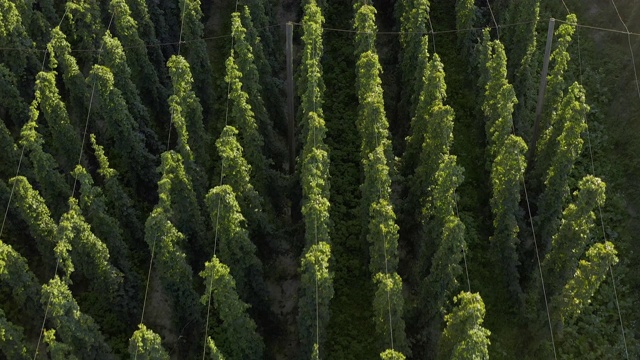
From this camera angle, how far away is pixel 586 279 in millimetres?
12094

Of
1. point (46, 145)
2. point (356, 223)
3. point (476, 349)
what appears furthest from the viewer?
point (46, 145)

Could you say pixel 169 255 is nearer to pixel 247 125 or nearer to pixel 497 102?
pixel 247 125

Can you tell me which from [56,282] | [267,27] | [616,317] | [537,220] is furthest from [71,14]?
[616,317]

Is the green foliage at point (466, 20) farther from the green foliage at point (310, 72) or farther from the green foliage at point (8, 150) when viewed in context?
the green foliage at point (8, 150)

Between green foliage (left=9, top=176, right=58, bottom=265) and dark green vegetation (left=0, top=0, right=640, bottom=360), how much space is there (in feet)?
0.14

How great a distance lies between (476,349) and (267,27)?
38.3 feet

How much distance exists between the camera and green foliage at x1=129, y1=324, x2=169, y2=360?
34.8ft

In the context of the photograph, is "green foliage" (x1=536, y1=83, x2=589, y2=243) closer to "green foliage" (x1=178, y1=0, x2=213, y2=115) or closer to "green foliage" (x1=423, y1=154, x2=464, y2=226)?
"green foliage" (x1=423, y1=154, x2=464, y2=226)

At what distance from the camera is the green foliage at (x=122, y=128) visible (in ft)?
48.7

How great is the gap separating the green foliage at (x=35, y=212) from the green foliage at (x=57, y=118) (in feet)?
6.95

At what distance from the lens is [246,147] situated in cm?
1474

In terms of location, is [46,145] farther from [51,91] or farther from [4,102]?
[51,91]

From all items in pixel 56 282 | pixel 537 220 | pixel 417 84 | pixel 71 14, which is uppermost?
pixel 71 14

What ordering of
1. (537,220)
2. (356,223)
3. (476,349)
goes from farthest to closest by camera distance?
1. (356,223)
2. (537,220)
3. (476,349)
